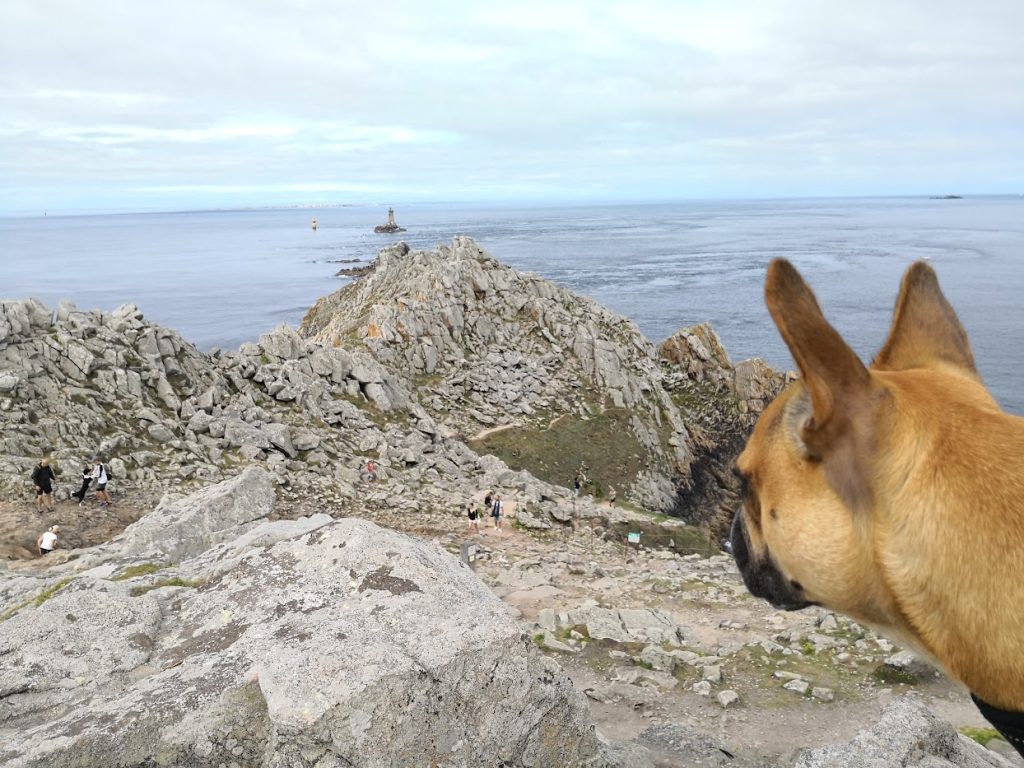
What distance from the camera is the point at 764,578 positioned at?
2.96 meters

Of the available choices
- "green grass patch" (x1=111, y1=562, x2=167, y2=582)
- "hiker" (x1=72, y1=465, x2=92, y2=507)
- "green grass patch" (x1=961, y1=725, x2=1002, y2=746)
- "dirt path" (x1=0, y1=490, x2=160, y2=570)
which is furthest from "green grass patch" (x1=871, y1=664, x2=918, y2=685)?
"hiker" (x1=72, y1=465, x2=92, y2=507)

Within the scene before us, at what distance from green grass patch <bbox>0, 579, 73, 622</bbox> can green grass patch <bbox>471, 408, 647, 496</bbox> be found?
2168cm

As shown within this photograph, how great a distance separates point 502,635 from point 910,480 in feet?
11.7

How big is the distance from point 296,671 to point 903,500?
12.5 feet

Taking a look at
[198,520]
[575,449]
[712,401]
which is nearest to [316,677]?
[198,520]

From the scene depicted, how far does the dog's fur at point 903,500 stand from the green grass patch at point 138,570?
670cm

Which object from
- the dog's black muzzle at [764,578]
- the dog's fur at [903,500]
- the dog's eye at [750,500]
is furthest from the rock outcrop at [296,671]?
the dog's fur at [903,500]

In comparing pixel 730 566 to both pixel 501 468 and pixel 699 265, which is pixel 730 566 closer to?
pixel 501 468

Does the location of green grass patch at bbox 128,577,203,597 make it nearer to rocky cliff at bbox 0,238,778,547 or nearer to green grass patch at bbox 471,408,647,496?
rocky cliff at bbox 0,238,778,547

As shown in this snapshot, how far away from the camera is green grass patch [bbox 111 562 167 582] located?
7304 millimetres

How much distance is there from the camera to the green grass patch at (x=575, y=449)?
2892cm

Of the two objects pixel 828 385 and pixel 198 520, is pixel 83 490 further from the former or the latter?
pixel 828 385

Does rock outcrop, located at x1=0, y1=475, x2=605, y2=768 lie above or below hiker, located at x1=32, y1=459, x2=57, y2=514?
above

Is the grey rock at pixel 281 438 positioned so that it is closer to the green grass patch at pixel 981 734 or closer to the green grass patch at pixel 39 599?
the green grass patch at pixel 39 599
